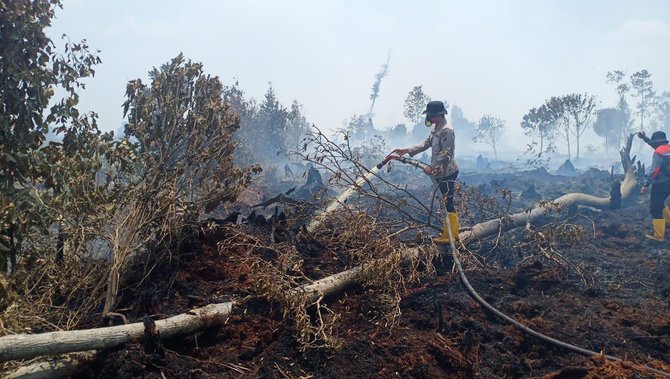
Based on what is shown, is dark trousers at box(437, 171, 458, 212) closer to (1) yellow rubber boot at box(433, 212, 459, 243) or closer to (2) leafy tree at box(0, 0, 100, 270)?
(1) yellow rubber boot at box(433, 212, 459, 243)

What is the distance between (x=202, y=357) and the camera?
10.1 ft

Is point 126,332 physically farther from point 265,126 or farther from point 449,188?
point 265,126

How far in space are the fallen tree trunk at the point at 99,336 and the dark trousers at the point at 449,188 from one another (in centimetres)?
325

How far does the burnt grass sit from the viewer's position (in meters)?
2.99

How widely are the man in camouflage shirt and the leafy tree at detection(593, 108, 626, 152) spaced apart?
2434 inches

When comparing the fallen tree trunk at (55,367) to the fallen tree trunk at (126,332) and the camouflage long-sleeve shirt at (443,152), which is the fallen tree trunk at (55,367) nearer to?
the fallen tree trunk at (126,332)

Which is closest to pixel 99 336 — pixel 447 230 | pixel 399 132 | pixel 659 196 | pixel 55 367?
pixel 55 367

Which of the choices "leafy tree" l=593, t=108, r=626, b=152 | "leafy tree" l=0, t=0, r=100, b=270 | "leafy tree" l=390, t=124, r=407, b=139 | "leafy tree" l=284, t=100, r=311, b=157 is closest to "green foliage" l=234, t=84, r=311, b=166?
"leafy tree" l=284, t=100, r=311, b=157

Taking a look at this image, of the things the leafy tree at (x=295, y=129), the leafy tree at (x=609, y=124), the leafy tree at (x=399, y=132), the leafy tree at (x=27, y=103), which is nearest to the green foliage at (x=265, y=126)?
the leafy tree at (x=295, y=129)

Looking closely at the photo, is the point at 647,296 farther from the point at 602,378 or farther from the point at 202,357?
the point at 202,357

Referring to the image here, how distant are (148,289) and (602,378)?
386 centimetres

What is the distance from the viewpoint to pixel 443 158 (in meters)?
5.41

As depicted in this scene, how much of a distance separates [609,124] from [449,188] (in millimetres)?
63676

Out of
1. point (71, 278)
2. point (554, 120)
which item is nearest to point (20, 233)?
point (71, 278)
